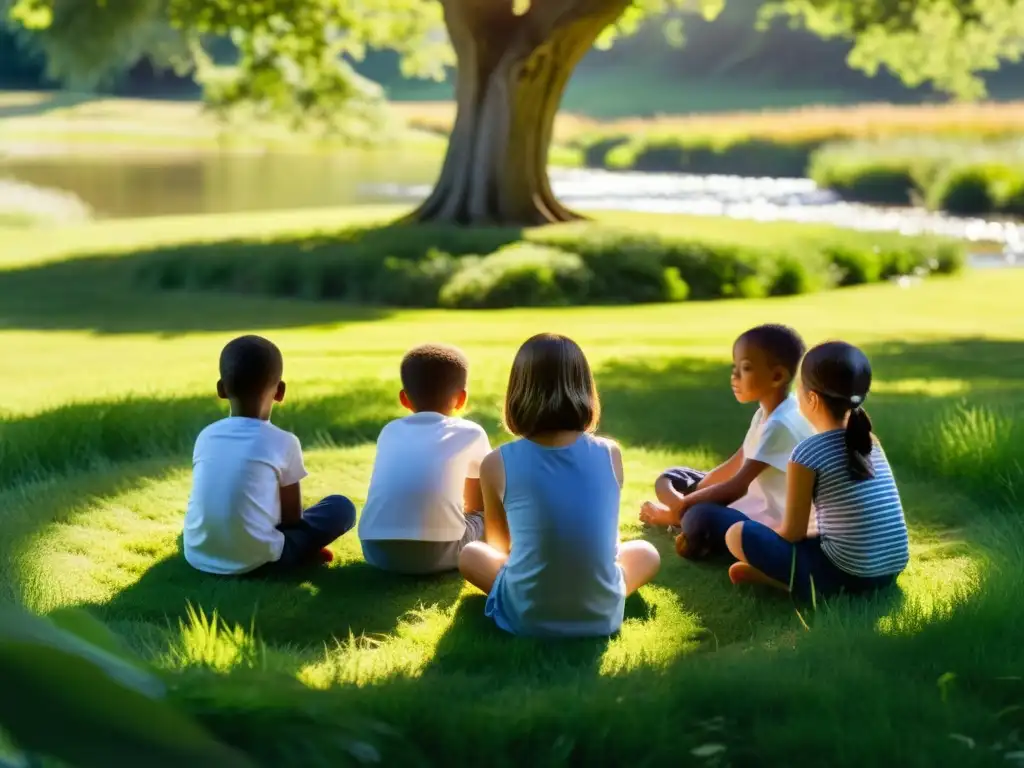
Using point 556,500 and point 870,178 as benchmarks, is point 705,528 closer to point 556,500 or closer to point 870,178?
point 556,500

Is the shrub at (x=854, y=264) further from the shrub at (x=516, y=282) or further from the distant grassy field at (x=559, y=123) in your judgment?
the distant grassy field at (x=559, y=123)

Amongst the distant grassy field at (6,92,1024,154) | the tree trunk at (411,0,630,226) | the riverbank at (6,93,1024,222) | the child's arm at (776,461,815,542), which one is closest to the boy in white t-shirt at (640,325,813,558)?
the child's arm at (776,461,815,542)

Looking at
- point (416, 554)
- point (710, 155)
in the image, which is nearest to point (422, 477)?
point (416, 554)

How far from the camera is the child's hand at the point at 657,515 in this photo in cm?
567

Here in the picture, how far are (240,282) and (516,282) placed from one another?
3729mm

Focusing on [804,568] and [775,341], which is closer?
[804,568]

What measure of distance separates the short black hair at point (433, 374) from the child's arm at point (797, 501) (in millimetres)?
1242

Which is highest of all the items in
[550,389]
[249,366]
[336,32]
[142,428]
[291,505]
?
[336,32]

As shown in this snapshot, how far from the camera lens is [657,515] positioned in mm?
5742

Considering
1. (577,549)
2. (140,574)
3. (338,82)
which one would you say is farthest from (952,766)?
(338,82)

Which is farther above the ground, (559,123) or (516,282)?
(559,123)

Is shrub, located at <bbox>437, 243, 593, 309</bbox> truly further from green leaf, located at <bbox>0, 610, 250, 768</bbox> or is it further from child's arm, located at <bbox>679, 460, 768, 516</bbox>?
green leaf, located at <bbox>0, 610, 250, 768</bbox>

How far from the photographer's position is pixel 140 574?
5.04 m

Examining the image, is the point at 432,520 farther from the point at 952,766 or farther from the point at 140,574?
the point at 952,766
